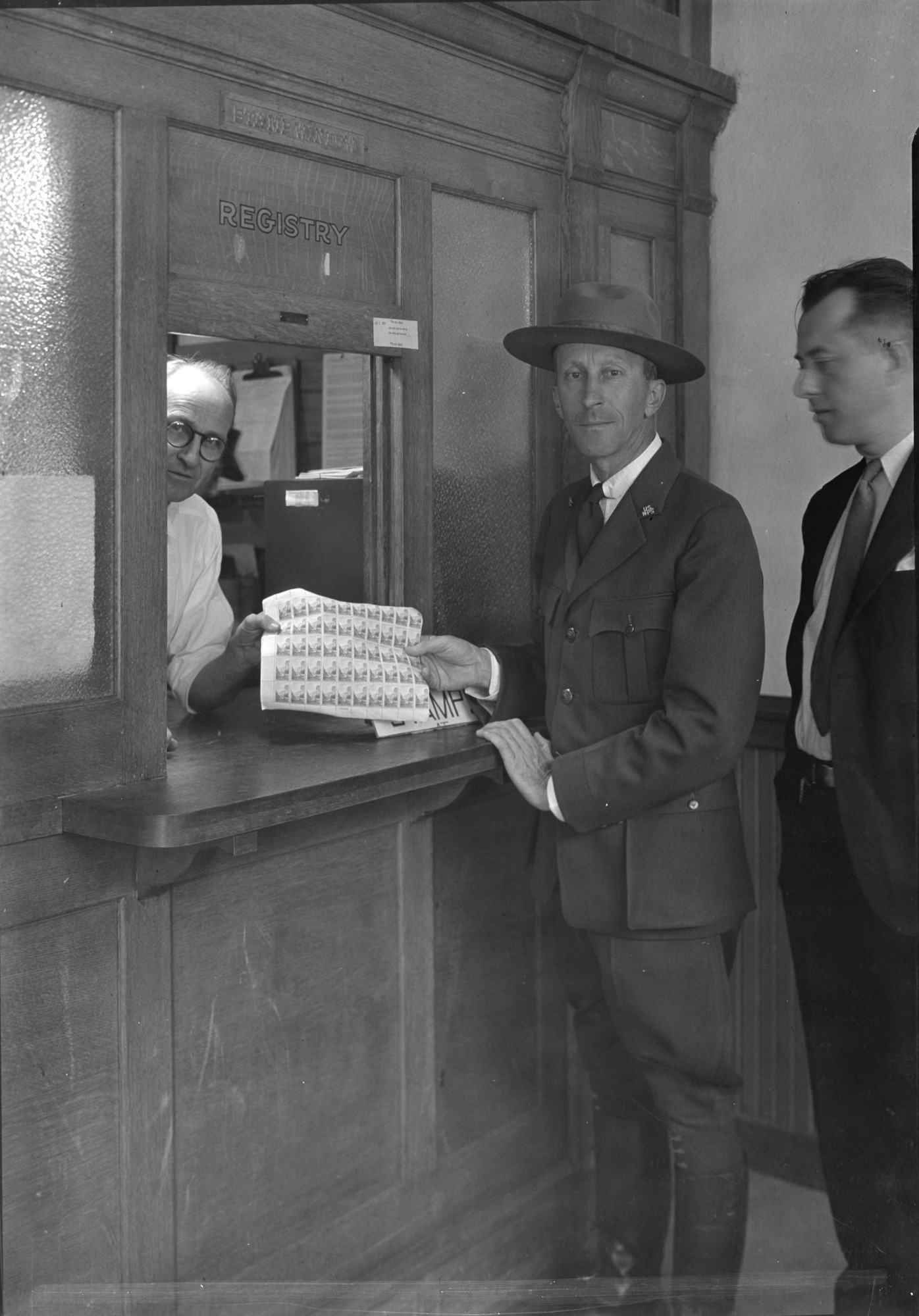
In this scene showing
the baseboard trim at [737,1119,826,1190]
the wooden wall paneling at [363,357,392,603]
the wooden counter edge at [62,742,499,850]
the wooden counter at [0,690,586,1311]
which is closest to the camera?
the wooden counter edge at [62,742,499,850]

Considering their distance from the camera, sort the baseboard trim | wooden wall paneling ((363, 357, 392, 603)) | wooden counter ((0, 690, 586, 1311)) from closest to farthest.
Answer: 1. wooden counter ((0, 690, 586, 1311))
2. the baseboard trim
3. wooden wall paneling ((363, 357, 392, 603))

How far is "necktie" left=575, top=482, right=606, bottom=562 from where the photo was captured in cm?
153

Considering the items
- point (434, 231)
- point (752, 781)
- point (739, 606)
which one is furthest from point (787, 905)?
point (434, 231)

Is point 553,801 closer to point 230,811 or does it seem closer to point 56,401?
point 230,811

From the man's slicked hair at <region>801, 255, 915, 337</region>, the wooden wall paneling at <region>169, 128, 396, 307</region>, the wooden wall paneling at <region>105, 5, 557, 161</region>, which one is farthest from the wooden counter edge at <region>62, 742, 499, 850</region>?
the wooden wall paneling at <region>105, 5, 557, 161</region>

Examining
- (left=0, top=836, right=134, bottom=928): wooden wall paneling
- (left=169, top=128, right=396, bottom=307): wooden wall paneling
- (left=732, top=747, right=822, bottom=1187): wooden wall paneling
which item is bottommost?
(left=732, top=747, right=822, bottom=1187): wooden wall paneling

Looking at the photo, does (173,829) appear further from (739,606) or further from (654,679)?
(739,606)

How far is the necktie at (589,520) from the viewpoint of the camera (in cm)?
153

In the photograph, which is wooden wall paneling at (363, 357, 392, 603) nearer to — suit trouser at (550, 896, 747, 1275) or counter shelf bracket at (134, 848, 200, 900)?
counter shelf bracket at (134, 848, 200, 900)

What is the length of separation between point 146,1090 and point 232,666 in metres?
0.57

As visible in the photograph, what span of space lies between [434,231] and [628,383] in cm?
37

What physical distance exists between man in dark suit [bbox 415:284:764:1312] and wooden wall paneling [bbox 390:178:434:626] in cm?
12

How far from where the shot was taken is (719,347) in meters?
1.52

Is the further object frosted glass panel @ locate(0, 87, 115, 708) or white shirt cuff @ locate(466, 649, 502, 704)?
white shirt cuff @ locate(466, 649, 502, 704)
